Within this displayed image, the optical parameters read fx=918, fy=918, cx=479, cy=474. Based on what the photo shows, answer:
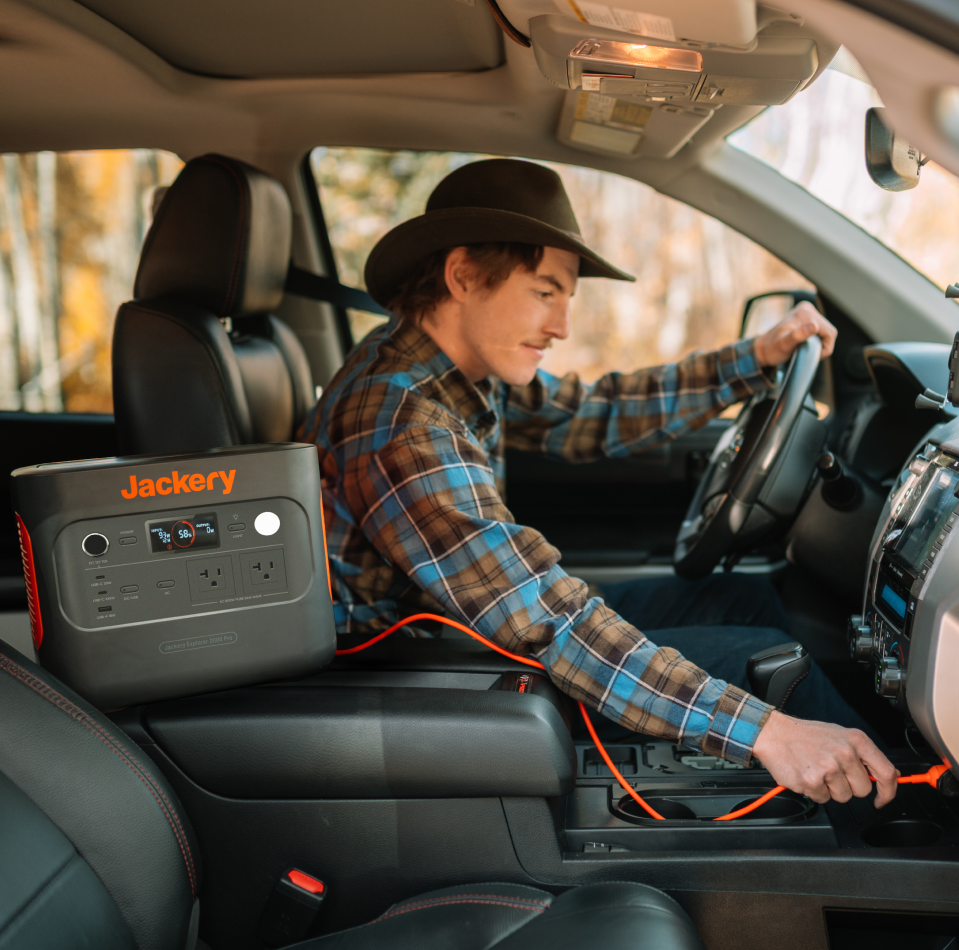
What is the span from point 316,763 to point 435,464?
441 mm

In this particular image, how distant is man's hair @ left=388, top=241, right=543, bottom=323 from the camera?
1580 millimetres

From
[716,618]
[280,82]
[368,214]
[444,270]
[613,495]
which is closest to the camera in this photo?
[444,270]

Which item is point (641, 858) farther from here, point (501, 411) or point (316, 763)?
point (501, 411)

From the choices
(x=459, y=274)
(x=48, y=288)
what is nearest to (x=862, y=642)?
(x=459, y=274)

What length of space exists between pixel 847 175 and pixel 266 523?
7.76 ft

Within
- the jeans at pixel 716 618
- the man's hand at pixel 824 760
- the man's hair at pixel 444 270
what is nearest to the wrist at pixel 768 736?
the man's hand at pixel 824 760

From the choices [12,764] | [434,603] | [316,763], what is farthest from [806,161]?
[12,764]

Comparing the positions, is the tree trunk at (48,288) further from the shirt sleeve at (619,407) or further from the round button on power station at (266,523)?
the round button on power station at (266,523)

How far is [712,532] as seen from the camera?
1.63 metres

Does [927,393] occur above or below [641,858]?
above

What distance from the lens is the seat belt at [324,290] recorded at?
222 centimetres

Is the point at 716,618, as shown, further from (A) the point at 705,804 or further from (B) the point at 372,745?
(B) the point at 372,745

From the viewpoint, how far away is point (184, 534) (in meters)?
1.07

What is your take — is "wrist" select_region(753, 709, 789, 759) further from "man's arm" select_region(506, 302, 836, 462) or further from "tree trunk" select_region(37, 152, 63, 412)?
"tree trunk" select_region(37, 152, 63, 412)
